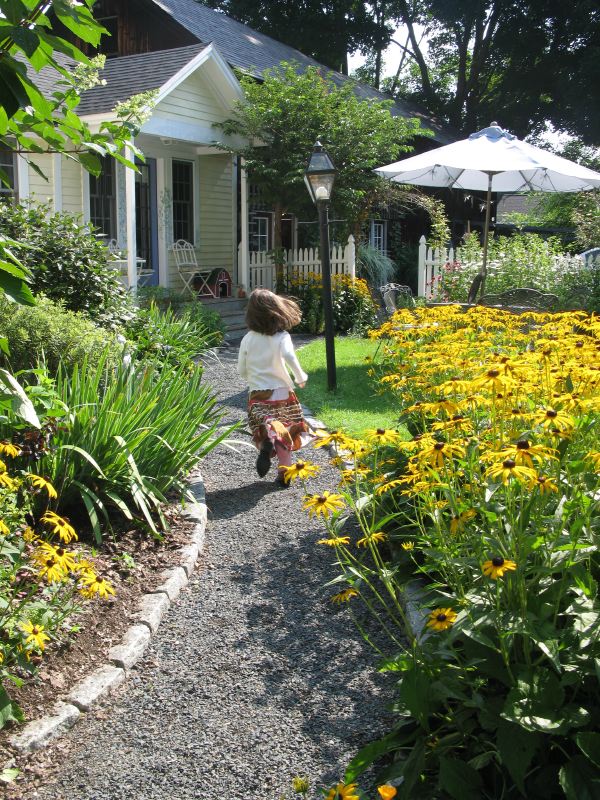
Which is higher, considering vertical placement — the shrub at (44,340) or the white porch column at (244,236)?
the white porch column at (244,236)

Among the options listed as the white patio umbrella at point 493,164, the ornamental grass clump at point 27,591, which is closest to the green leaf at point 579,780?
the ornamental grass clump at point 27,591

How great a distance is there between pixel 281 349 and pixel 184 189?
10.4 metres

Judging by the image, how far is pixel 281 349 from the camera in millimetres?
5746

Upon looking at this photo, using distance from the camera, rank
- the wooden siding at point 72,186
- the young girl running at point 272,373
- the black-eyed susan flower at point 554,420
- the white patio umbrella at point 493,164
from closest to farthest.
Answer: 1. the black-eyed susan flower at point 554,420
2. the young girl running at point 272,373
3. the white patio umbrella at point 493,164
4. the wooden siding at point 72,186

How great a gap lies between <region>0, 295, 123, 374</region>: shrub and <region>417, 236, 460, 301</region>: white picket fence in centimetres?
919

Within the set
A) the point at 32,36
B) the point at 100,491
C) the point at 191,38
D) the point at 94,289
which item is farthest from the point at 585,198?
the point at 32,36

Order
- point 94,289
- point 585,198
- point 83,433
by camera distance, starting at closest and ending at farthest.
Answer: point 83,433 → point 94,289 → point 585,198

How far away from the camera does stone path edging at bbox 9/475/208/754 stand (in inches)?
109

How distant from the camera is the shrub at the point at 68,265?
7.42m

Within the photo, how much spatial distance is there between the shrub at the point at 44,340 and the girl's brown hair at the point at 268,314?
1043mm

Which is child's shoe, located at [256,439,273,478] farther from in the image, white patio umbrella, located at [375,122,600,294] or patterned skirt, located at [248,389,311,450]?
white patio umbrella, located at [375,122,600,294]

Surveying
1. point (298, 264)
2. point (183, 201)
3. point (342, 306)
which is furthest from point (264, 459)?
point (183, 201)

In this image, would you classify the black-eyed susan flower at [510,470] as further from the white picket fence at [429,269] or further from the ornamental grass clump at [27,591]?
the white picket fence at [429,269]

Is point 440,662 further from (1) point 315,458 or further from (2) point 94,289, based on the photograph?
(2) point 94,289
